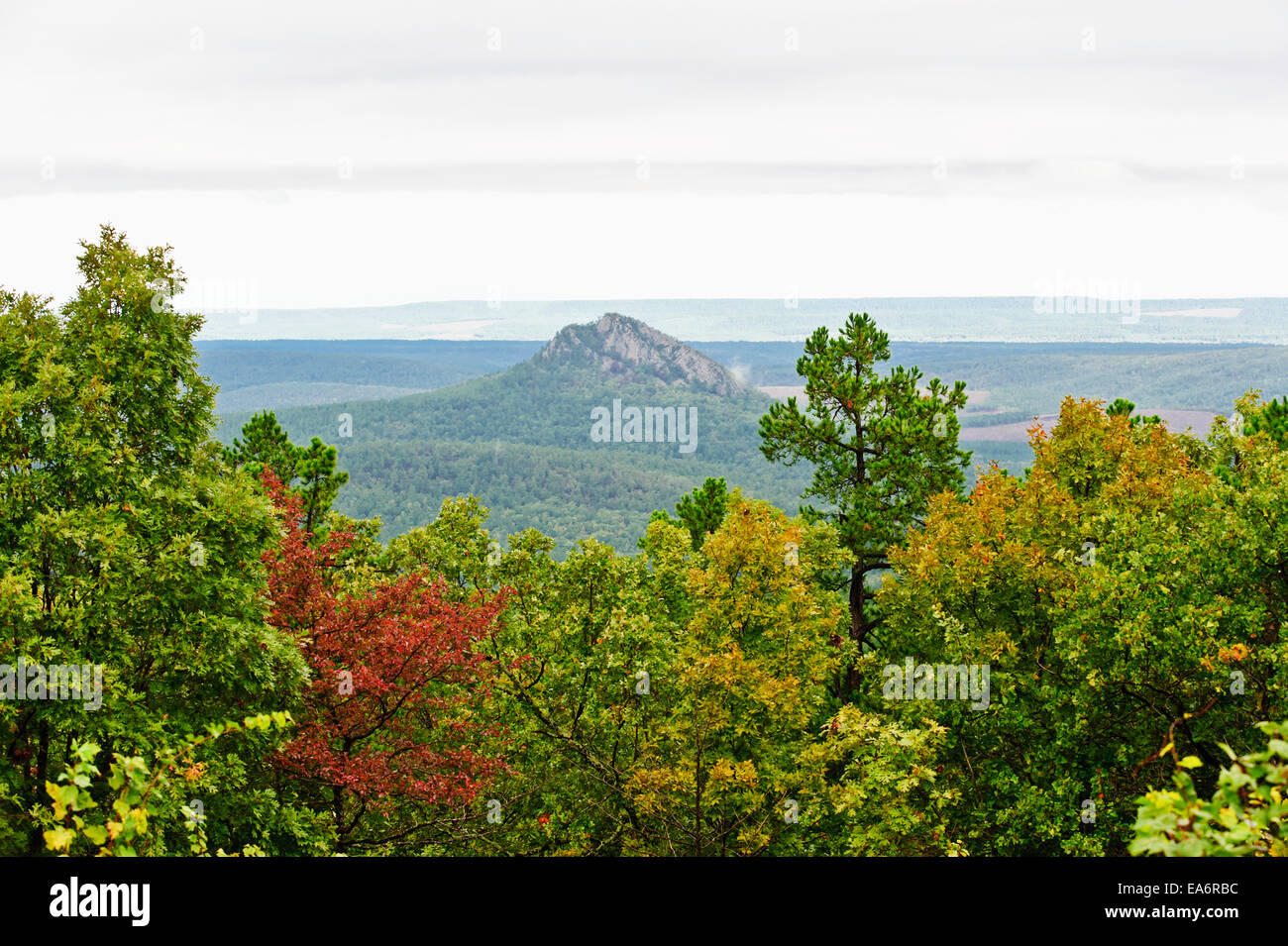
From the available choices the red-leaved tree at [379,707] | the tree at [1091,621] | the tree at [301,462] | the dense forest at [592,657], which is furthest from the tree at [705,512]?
the red-leaved tree at [379,707]

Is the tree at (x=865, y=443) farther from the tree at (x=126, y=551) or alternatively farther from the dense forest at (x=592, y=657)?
the tree at (x=126, y=551)

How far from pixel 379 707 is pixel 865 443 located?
19.0m

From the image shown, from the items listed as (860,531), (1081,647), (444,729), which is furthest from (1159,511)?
(444,729)

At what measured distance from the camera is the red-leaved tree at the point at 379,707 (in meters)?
21.6

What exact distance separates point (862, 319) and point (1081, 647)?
17292mm

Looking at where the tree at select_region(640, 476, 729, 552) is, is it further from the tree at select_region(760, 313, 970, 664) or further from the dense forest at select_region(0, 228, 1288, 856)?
the dense forest at select_region(0, 228, 1288, 856)

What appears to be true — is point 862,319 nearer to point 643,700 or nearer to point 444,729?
point 643,700

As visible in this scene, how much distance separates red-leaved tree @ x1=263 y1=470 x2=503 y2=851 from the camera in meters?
21.6

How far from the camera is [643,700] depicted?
2556 centimetres

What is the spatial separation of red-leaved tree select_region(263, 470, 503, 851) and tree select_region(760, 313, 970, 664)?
46.3 ft

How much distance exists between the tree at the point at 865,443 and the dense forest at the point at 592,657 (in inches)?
127

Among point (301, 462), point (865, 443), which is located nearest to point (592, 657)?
point (865, 443)

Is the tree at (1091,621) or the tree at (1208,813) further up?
the tree at (1208,813)
